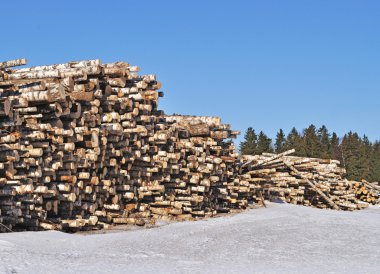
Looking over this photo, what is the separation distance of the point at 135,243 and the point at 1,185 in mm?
2784

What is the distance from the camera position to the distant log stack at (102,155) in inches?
432

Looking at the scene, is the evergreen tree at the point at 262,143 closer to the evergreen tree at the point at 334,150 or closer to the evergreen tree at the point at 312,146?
the evergreen tree at the point at 312,146

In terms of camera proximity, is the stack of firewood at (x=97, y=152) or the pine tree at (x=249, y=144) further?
the pine tree at (x=249, y=144)

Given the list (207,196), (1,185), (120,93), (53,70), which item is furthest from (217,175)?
(1,185)

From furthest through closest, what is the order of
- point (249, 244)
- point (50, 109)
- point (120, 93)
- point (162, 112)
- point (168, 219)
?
point (162, 112) < point (168, 219) < point (120, 93) < point (50, 109) < point (249, 244)

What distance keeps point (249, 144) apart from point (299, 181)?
31.7 m

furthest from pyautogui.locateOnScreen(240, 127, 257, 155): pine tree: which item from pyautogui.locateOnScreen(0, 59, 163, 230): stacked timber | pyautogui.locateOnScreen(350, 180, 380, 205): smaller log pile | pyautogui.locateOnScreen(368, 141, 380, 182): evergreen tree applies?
pyautogui.locateOnScreen(0, 59, 163, 230): stacked timber

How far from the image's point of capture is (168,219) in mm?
15125

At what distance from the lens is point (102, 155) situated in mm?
12969

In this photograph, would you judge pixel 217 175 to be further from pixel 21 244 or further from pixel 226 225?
pixel 21 244

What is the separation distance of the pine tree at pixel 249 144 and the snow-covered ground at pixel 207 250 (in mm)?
38734

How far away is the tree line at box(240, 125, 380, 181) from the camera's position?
5431cm

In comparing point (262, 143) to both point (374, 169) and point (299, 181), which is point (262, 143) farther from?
point (299, 181)

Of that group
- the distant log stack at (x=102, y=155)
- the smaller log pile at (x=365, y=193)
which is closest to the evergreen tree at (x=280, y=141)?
the smaller log pile at (x=365, y=193)
